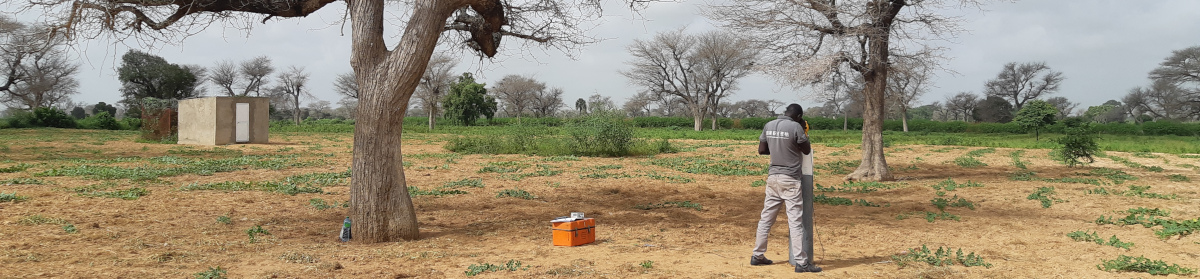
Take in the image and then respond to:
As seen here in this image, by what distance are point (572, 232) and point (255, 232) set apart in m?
3.19

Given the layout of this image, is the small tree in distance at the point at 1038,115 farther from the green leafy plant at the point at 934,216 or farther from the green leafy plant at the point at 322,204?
the green leafy plant at the point at 322,204

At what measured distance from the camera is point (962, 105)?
225ft

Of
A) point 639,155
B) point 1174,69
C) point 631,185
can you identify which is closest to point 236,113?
point 639,155

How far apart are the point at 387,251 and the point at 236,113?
67.2ft

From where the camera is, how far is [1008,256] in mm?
6051

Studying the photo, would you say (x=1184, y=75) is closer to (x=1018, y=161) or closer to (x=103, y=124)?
(x=1018, y=161)

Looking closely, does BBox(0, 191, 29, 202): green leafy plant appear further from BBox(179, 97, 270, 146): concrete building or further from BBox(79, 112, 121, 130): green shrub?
BBox(79, 112, 121, 130): green shrub

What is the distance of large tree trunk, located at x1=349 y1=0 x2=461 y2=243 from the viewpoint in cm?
622

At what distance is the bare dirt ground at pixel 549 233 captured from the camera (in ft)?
17.3

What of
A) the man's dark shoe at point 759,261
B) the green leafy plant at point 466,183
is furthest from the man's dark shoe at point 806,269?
the green leafy plant at point 466,183

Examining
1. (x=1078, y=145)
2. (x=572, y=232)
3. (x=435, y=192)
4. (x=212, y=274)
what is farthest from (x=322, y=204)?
(x=1078, y=145)

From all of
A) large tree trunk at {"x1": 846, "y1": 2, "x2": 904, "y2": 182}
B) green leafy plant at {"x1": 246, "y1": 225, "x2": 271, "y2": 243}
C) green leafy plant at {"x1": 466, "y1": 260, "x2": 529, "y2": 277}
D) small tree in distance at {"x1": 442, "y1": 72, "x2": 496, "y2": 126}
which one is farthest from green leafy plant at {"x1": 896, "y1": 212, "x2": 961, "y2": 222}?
small tree in distance at {"x1": 442, "y1": 72, "x2": 496, "y2": 126}

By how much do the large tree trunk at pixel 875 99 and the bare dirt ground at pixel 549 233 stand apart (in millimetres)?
1177

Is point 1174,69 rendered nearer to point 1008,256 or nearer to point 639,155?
point 639,155
